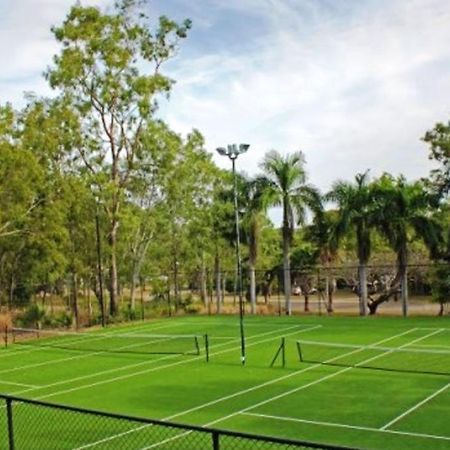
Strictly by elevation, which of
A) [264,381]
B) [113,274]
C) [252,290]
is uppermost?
[113,274]

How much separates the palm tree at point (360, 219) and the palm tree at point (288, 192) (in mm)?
2143

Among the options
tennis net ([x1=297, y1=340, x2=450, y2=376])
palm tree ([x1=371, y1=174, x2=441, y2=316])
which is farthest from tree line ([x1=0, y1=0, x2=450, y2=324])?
tennis net ([x1=297, y1=340, x2=450, y2=376])

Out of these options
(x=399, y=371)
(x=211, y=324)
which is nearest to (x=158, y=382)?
(x=399, y=371)

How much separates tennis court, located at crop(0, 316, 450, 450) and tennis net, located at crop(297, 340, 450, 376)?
3 cm

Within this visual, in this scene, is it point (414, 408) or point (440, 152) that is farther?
point (440, 152)

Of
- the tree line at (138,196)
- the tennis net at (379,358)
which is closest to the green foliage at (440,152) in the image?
the tree line at (138,196)

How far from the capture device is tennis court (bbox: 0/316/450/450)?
1346 centimetres

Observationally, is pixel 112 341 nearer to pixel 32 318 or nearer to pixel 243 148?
Result: pixel 32 318

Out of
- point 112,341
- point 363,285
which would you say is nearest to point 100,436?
point 112,341

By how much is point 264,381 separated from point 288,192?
20.3m

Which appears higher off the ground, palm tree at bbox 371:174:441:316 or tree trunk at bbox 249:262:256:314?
palm tree at bbox 371:174:441:316

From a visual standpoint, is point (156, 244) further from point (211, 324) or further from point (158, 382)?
point (158, 382)

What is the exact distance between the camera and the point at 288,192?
37500mm

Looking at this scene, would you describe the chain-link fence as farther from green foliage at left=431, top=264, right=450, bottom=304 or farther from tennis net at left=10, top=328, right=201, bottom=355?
green foliage at left=431, top=264, right=450, bottom=304
